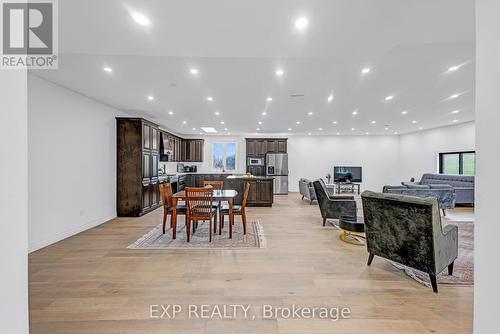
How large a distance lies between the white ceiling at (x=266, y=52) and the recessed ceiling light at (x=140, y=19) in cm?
6

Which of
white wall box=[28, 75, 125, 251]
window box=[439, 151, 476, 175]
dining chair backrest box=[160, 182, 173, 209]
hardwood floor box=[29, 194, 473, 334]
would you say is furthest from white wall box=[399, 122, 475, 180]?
white wall box=[28, 75, 125, 251]

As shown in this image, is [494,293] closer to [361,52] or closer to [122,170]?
[361,52]

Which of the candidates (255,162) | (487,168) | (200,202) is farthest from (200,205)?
(255,162)

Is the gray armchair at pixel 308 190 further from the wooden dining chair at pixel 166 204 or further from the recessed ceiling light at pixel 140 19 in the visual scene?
the recessed ceiling light at pixel 140 19

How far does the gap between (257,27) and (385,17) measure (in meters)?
1.20

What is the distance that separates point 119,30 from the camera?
2.40 meters

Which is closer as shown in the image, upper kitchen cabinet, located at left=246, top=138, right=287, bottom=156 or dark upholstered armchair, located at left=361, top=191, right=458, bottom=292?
dark upholstered armchair, located at left=361, top=191, right=458, bottom=292

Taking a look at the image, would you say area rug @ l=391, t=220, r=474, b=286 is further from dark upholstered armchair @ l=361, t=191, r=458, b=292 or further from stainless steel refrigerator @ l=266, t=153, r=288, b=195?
stainless steel refrigerator @ l=266, t=153, r=288, b=195

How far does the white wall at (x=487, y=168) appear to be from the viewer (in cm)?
99

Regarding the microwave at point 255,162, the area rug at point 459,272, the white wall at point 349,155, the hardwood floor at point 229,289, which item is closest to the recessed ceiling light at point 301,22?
the hardwood floor at point 229,289

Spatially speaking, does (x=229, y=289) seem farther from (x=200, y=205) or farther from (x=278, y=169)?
(x=278, y=169)

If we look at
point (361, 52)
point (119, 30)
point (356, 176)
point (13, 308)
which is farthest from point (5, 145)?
point (356, 176)

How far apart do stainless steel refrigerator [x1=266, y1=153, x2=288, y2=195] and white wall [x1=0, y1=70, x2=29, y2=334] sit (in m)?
9.13
